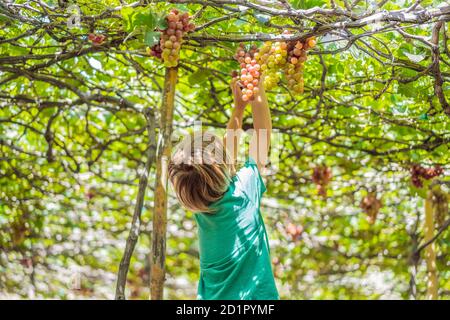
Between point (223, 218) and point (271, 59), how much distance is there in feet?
1.98

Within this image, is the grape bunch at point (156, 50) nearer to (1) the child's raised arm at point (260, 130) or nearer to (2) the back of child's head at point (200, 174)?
(1) the child's raised arm at point (260, 130)

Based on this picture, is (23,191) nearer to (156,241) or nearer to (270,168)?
(270,168)

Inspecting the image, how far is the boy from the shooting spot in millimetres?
2232

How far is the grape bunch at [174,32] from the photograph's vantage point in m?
2.54

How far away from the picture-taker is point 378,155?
4.60 meters

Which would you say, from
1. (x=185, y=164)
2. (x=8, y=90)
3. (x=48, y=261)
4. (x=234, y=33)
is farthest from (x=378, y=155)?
(x=48, y=261)

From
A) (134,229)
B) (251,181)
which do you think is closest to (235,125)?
(251,181)

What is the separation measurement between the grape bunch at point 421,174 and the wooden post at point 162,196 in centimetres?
200

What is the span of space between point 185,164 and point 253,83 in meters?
0.45

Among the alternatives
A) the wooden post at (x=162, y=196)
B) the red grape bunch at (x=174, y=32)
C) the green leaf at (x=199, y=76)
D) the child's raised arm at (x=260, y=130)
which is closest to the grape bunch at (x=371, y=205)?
the green leaf at (x=199, y=76)

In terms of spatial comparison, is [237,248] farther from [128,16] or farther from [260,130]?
[128,16]

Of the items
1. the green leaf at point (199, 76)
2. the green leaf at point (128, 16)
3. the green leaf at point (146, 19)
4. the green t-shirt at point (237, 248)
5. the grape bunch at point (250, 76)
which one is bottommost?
the green t-shirt at point (237, 248)

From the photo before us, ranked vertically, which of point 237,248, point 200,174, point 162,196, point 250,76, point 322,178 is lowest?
point 237,248

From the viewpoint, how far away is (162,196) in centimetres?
306
